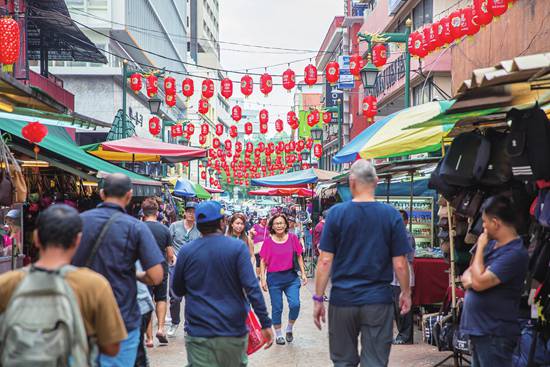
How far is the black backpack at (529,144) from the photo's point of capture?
5891 millimetres

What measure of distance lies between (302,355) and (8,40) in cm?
809

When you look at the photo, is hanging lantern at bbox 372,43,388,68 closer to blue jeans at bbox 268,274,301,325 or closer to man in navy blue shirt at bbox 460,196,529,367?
blue jeans at bbox 268,274,301,325

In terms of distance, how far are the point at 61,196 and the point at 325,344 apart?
6377 millimetres

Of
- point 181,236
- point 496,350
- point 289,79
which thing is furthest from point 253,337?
point 289,79

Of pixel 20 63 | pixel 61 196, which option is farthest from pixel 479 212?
pixel 20 63

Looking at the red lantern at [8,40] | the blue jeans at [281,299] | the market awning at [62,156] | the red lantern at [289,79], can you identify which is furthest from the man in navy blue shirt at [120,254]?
the red lantern at [289,79]

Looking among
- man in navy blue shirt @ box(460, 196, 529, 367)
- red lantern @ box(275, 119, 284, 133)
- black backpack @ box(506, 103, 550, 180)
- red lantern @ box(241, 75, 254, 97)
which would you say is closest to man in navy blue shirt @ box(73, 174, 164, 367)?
man in navy blue shirt @ box(460, 196, 529, 367)

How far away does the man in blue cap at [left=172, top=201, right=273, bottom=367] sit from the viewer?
5.45m

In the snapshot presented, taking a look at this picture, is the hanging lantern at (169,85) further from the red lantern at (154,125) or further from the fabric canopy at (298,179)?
the red lantern at (154,125)

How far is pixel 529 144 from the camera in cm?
606

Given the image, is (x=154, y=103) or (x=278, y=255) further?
(x=154, y=103)

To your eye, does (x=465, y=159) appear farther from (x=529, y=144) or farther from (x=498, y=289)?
(x=498, y=289)

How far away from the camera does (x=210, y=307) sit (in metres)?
5.48

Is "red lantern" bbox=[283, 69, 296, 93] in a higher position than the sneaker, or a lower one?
higher
